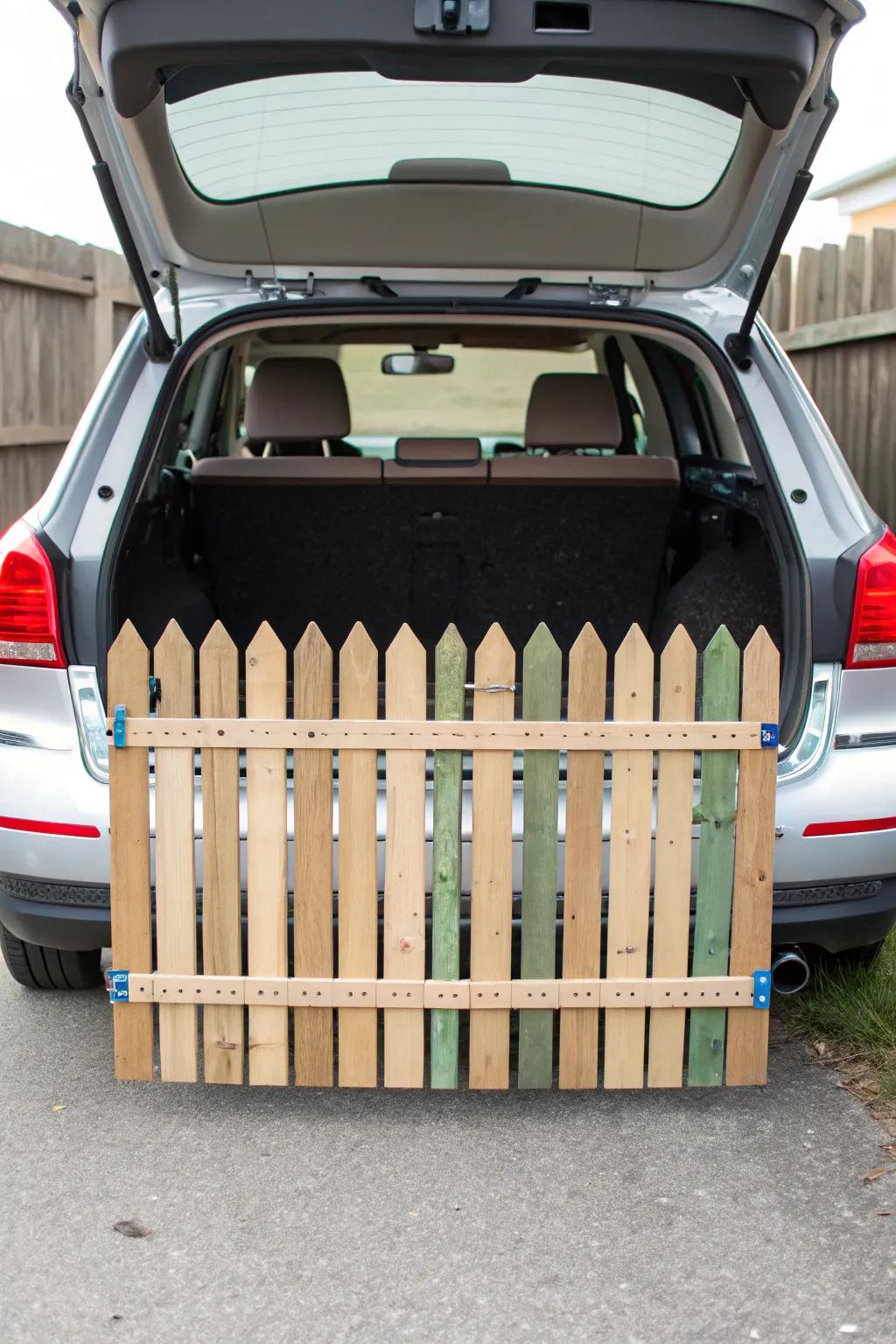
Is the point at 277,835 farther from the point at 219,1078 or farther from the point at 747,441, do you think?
the point at 747,441

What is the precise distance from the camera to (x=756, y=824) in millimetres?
3068

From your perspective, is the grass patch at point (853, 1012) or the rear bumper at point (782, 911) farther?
the grass patch at point (853, 1012)

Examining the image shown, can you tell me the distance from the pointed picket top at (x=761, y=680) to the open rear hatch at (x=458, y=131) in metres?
1.01

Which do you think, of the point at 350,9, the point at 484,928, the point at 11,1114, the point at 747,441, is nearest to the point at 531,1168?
the point at 484,928

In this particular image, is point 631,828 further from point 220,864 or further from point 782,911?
point 220,864

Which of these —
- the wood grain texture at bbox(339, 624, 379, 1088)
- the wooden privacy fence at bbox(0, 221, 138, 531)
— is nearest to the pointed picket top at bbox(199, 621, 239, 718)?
the wood grain texture at bbox(339, 624, 379, 1088)

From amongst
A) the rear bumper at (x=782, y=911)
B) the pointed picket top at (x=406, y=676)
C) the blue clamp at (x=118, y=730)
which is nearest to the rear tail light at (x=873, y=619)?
the rear bumper at (x=782, y=911)

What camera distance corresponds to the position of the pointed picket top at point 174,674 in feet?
9.93

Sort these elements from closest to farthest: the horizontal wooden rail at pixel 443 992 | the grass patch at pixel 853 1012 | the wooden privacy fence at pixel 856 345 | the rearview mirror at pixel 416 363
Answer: the horizontal wooden rail at pixel 443 992 < the grass patch at pixel 853 1012 < the rearview mirror at pixel 416 363 < the wooden privacy fence at pixel 856 345

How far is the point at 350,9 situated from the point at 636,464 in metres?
2.15

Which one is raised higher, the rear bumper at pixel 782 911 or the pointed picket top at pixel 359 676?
the pointed picket top at pixel 359 676

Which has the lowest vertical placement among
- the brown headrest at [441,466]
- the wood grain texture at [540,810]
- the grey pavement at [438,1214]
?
the grey pavement at [438,1214]

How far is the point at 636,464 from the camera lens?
4586 mm

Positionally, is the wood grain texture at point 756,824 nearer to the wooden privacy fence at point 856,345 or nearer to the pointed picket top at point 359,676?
the pointed picket top at point 359,676
